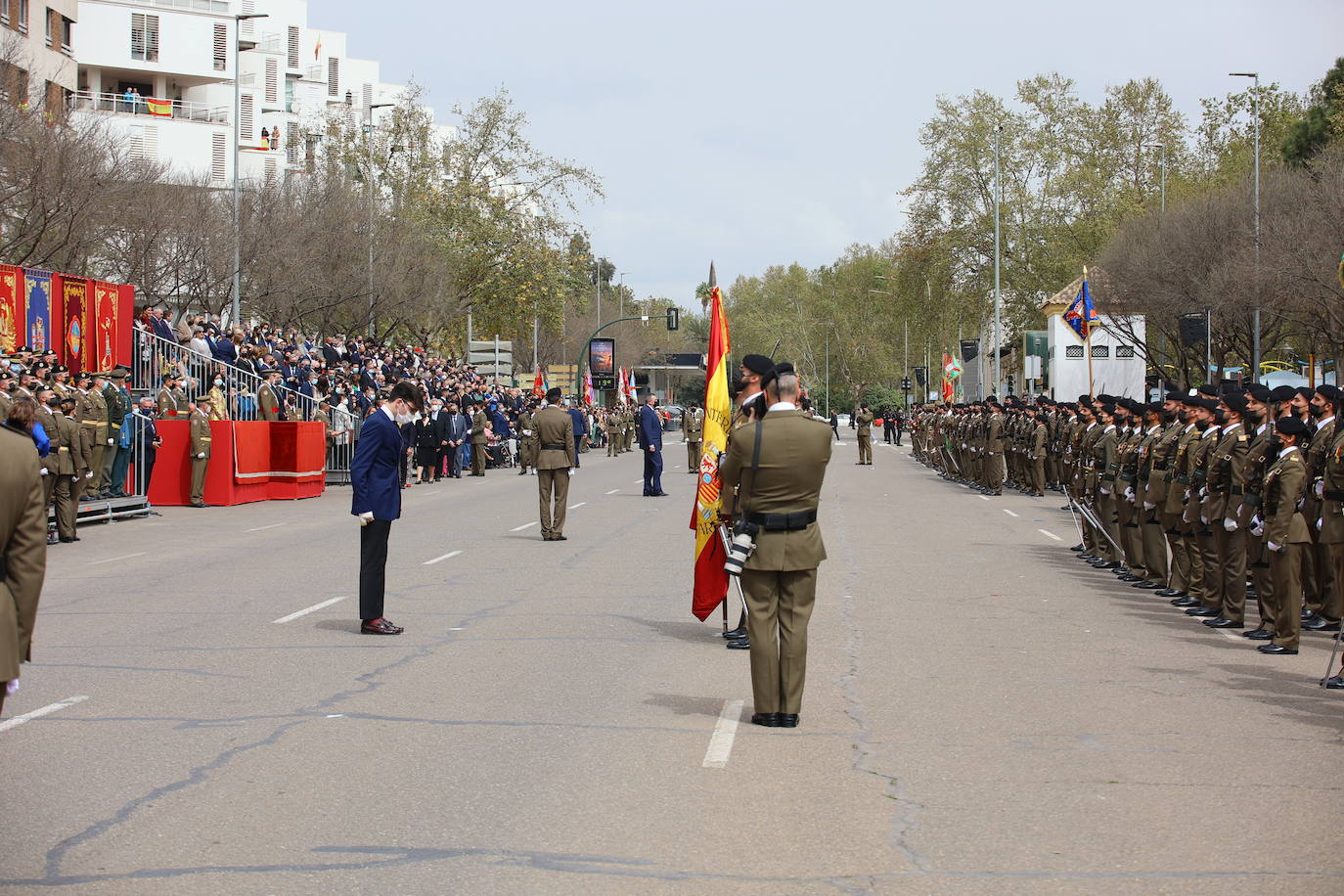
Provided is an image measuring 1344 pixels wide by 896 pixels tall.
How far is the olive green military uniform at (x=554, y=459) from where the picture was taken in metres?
18.7

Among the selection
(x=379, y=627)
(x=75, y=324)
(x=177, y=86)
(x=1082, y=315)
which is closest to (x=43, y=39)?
(x=177, y=86)

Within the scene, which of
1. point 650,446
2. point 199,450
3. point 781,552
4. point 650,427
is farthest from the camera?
point 650,446

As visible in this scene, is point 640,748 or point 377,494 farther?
point 377,494

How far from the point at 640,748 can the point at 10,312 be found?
1896 centimetres

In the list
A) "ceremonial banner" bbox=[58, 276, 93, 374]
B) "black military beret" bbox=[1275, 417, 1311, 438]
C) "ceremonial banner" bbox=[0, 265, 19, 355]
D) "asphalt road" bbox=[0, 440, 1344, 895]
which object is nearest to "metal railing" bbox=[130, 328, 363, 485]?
"ceremonial banner" bbox=[58, 276, 93, 374]

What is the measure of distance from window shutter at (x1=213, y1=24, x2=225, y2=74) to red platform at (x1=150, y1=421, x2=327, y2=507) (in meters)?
47.2

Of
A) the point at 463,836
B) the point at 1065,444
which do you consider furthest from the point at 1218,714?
the point at 1065,444

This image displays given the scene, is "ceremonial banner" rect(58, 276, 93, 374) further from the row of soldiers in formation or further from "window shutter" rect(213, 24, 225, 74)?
"window shutter" rect(213, 24, 225, 74)

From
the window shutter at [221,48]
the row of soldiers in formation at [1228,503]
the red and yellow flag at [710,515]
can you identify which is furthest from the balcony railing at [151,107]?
the red and yellow flag at [710,515]

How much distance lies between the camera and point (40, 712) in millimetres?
8188

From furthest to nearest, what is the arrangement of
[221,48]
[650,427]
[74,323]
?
[221,48]
[650,427]
[74,323]

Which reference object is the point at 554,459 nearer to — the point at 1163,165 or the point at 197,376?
the point at 197,376

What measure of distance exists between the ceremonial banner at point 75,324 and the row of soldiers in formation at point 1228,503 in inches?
642

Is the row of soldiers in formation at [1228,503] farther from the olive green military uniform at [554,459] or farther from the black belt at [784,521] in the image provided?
the olive green military uniform at [554,459]
